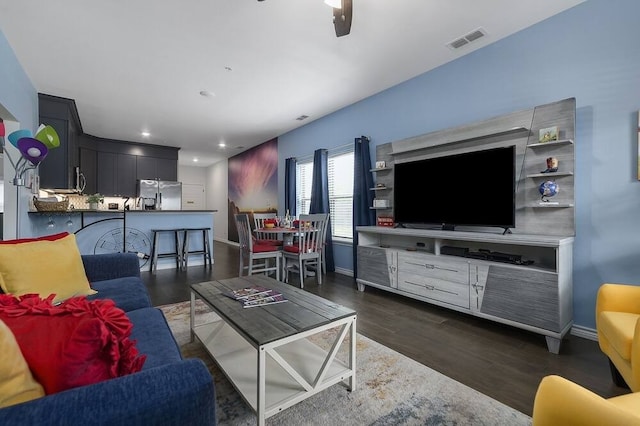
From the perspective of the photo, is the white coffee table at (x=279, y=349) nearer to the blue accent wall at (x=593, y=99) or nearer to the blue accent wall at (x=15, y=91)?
the blue accent wall at (x=593, y=99)

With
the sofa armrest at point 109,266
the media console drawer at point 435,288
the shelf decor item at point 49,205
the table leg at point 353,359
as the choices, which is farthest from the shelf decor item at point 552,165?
the shelf decor item at point 49,205

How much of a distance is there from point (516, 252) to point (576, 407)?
2293mm

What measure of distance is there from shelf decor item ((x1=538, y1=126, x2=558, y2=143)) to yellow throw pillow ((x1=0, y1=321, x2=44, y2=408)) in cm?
338

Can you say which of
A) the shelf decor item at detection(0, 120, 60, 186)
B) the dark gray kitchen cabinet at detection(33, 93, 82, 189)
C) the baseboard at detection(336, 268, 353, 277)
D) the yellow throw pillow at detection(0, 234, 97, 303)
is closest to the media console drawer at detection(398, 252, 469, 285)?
the baseboard at detection(336, 268, 353, 277)

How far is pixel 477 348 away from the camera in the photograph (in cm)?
224

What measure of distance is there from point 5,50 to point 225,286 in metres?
3.29

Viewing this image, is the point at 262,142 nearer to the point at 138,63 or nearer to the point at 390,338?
the point at 138,63

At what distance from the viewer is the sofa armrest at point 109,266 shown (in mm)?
2242

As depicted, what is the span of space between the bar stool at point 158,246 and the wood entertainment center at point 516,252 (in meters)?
3.74

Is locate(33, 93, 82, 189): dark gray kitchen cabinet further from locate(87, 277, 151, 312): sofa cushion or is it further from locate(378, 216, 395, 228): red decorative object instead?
locate(378, 216, 395, 228): red decorative object

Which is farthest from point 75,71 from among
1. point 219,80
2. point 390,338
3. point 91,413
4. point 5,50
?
point 390,338

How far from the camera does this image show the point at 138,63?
335 centimetres

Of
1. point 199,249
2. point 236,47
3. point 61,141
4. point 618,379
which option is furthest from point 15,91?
point 618,379

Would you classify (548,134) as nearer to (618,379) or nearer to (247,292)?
(618,379)
